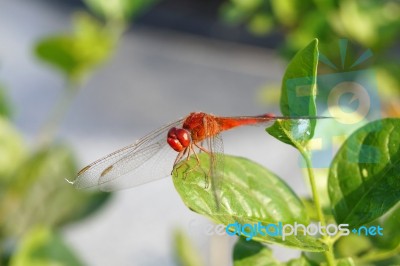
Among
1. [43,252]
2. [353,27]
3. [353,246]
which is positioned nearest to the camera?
[353,246]

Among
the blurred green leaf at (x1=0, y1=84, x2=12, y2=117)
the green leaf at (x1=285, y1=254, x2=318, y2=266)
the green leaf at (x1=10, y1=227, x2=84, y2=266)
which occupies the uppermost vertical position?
the blurred green leaf at (x1=0, y1=84, x2=12, y2=117)

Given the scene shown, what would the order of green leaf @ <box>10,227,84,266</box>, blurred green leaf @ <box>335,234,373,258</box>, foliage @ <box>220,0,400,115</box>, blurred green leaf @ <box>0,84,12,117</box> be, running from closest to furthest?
blurred green leaf @ <box>335,234,373,258</box> → green leaf @ <box>10,227,84,266</box> → foliage @ <box>220,0,400,115</box> → blurred green leaf @ <box>0,84,12,117</box>

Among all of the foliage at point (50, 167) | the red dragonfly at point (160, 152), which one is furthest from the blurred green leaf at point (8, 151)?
the red dragonfly at point (160, 152)

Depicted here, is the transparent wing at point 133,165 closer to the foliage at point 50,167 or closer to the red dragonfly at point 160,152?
the red dragonfly at point 160,152

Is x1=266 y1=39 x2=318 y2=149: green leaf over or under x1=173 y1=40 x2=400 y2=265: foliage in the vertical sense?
over

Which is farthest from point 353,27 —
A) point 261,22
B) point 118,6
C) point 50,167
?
point 50,167

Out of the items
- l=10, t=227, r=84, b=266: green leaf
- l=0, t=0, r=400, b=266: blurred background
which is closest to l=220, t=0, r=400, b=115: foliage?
l=0, t=0, r=400, b=266: blurred background

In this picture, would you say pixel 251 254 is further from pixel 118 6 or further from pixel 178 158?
pixel 118 6

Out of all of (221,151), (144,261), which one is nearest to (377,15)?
(221,151)

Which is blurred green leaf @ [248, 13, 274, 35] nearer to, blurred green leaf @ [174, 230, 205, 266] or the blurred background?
the blurred background
